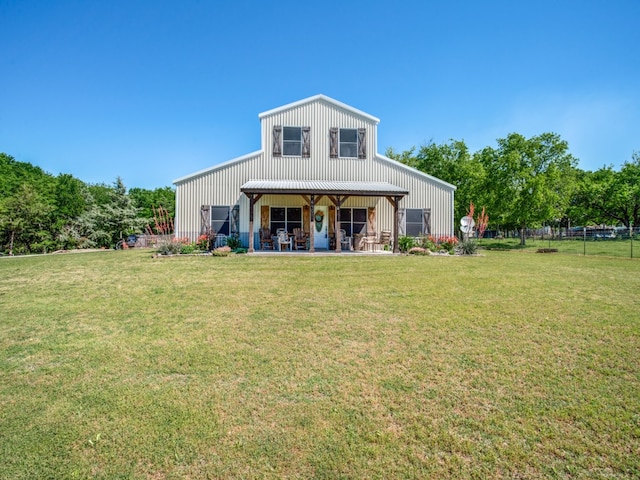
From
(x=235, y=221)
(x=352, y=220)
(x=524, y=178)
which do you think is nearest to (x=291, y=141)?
(x=235, y=221)

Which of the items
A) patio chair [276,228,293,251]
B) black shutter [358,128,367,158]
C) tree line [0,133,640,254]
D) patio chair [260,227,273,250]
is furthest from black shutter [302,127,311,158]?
tree line [0,133,640,254]

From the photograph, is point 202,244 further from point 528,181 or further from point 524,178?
point 524,178

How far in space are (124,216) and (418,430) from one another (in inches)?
1039

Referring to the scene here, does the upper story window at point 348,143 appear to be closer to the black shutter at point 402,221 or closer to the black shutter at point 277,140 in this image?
the black shutter at point 277,140

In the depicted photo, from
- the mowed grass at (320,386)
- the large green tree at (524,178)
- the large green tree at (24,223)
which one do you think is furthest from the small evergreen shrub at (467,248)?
the large green tree at (24,223)

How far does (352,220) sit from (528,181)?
16.5 m

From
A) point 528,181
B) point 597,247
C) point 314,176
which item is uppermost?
point 528,181

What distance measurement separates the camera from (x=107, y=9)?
11.2 m

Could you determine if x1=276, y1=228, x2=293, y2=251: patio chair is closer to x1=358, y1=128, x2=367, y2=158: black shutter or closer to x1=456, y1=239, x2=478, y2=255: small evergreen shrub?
x1=358, y1=128, x2=367, y2=158: black shutter

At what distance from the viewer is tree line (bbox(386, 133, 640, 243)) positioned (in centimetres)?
2402

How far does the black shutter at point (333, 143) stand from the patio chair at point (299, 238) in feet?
14.6

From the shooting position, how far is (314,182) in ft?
50.2

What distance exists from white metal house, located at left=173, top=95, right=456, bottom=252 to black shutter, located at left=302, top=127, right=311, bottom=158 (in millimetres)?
52

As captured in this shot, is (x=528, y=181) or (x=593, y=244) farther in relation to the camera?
(x=528, y=181)
